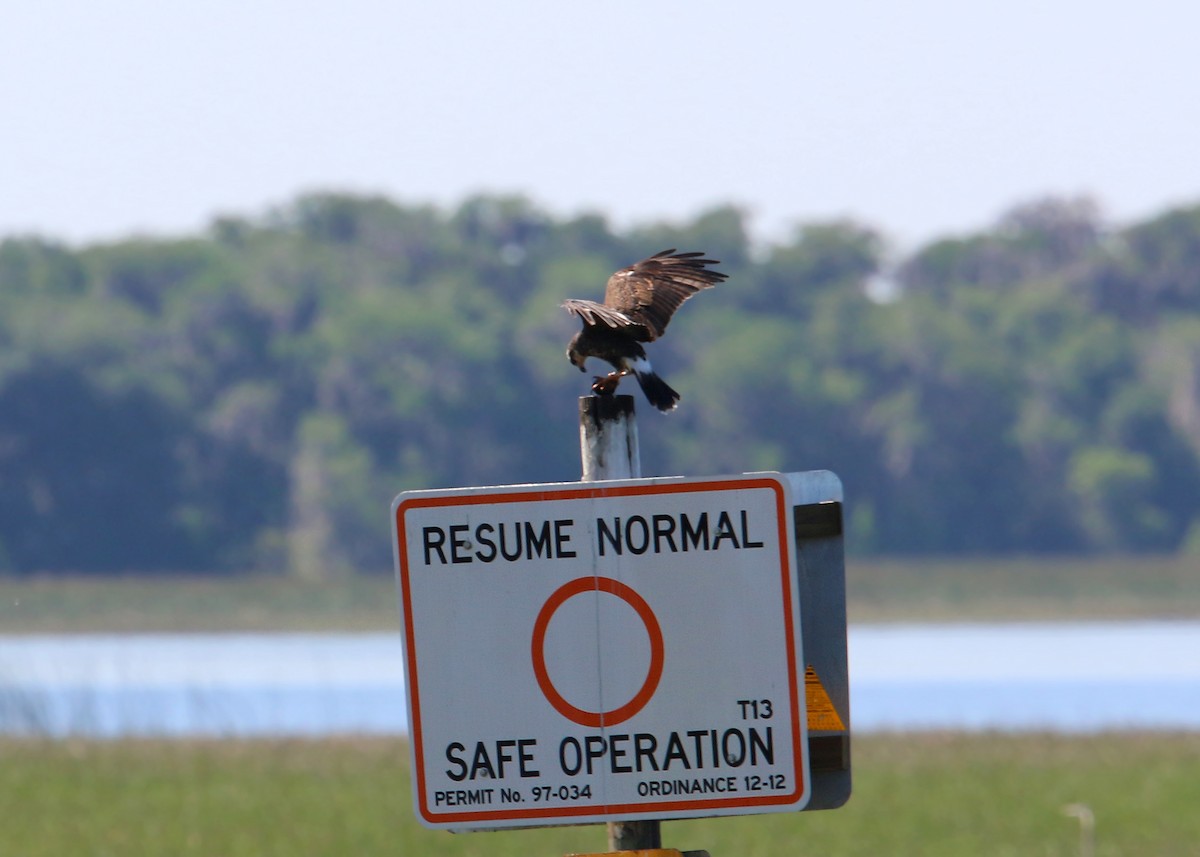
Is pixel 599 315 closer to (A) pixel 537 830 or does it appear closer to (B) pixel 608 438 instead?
(B) pixel 608 438

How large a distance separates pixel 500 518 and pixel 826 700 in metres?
0.59

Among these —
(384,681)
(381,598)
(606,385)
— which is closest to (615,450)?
(606,385)

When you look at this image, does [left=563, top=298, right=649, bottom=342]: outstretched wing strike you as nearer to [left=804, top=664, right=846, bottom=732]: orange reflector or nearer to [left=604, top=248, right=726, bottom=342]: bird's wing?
[left=604, top=248, right=726, bottom=342]: bird's wing

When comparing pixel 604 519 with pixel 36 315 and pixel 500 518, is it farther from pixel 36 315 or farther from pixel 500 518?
pixel 36 315

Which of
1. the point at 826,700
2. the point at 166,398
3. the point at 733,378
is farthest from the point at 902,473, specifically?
the point at 826,700

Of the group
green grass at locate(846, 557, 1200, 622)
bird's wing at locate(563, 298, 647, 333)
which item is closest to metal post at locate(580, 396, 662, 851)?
bird's wing at locate(563, 298, 647, 333)

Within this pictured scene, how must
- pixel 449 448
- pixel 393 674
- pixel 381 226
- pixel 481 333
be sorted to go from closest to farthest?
pixel 393 674 < pixel 449 448 < pixel 481 333 < pixel 381 226

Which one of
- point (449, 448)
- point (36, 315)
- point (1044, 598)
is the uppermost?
point (36, 315)

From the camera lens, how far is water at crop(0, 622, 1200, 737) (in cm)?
2595

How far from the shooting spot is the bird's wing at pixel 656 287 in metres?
3.99

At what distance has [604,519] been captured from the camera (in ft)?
11.1

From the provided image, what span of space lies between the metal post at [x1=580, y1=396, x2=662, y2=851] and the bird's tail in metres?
0.55

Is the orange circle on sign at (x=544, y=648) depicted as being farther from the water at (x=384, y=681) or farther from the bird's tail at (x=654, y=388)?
the water at (x=384, y=681)

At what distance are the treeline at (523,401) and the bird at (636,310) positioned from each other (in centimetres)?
5253
